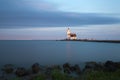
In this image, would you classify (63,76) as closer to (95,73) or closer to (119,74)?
(95,73)

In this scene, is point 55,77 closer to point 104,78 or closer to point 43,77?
point 43,77

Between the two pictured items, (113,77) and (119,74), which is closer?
(113,77)

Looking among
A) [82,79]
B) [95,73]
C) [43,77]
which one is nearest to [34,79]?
[43,77]

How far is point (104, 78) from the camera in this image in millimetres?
12711

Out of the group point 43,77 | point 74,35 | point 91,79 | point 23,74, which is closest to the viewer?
point 91,79

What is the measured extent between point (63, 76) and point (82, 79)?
Answer: 111 cm

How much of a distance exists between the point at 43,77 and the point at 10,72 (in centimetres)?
658

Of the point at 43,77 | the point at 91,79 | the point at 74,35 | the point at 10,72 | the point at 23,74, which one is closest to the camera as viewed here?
the point at 91,79

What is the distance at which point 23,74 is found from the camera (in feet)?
56.8

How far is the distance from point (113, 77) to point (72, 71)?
6692 millimetres

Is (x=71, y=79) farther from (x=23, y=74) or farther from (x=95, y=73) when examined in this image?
(x=23, y=74)

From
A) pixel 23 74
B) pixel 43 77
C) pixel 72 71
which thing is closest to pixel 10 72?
pixel 23 74

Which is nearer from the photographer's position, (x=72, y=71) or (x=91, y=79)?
(x=91, y=79)

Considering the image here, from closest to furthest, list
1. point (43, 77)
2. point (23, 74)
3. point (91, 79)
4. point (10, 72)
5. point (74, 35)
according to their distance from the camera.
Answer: point (91, 79), point (43, 77), point (23, 74), point (10, 72), point (74, 35)
